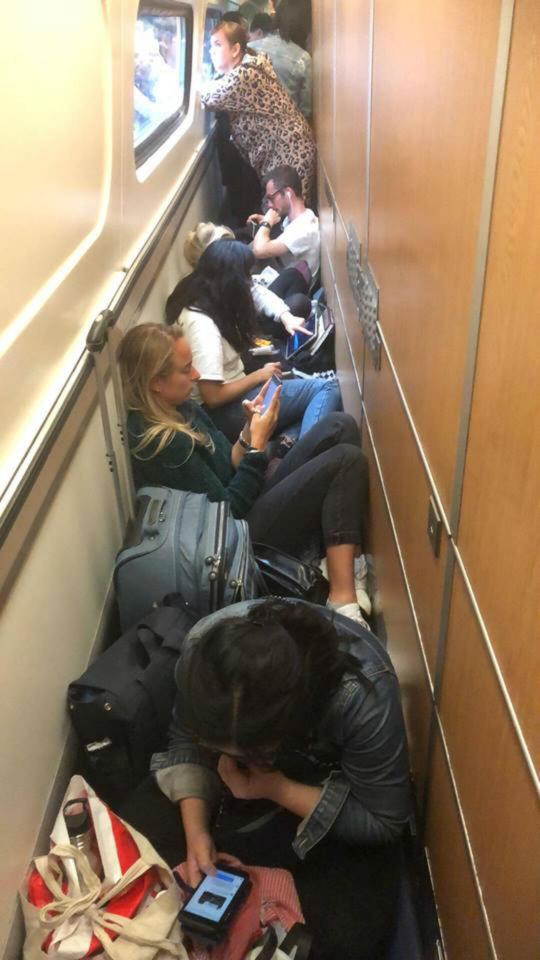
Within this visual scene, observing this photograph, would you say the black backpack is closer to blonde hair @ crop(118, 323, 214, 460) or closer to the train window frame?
A: blonde hair @ crop(118, 323, 214, 460)

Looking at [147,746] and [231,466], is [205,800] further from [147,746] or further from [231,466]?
[231,466]

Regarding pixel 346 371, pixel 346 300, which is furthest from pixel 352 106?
pixel 346 371

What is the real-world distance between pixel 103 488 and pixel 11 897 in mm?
1064

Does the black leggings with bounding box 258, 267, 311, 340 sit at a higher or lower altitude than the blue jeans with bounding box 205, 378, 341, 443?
higher

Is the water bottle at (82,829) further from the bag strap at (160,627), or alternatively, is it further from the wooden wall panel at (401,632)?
the wooden wall panel at (401,632)

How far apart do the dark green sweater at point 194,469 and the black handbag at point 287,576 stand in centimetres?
20

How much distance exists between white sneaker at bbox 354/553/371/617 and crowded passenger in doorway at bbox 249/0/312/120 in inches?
159

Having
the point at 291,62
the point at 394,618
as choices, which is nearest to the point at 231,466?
the point at 394,618

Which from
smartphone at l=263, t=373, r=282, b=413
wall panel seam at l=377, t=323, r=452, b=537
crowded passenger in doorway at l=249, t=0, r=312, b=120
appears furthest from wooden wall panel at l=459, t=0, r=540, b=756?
crowded passenger in doorway at l=249, t=0, r=312, b=120

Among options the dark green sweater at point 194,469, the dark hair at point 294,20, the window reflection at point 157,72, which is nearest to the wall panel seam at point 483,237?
the dark green sweater at point 194,469

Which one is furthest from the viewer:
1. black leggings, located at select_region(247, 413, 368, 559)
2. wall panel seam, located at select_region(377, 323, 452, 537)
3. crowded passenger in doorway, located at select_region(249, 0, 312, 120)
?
crowded passenger in doorway, located at select_region(249, 0, 312, 120)

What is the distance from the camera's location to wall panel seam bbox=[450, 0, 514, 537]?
892 mm

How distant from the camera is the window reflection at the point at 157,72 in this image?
3.38 metres

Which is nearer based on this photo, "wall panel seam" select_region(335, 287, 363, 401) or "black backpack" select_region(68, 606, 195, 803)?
"black backpack" select_region(68, 606, 195, 803)
